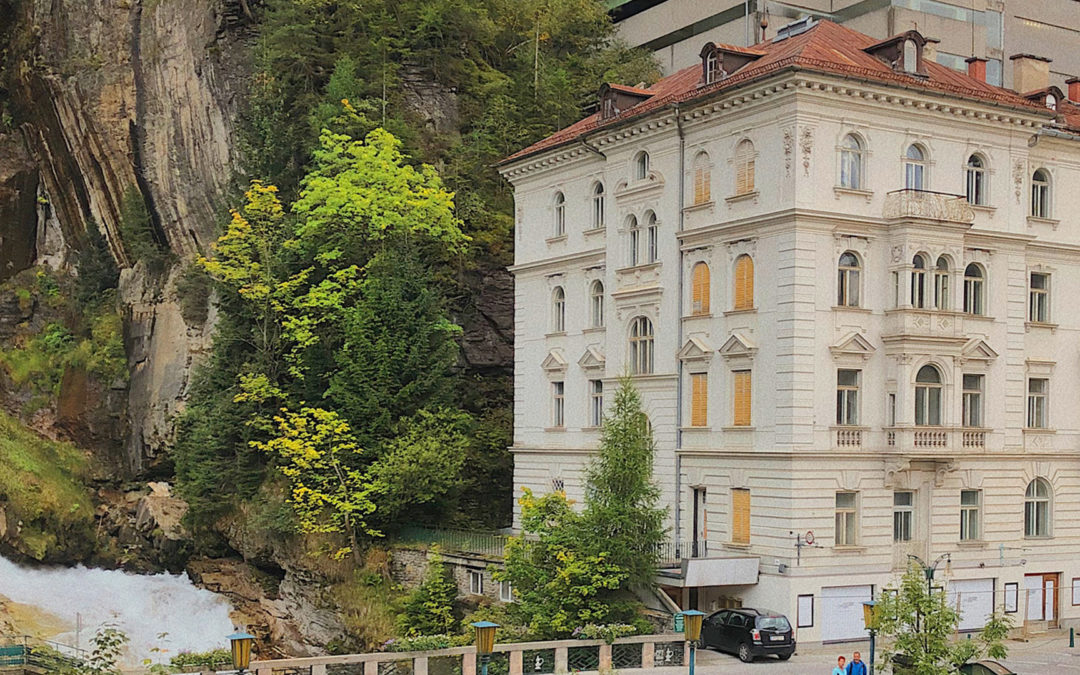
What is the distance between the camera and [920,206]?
4053 centimetres

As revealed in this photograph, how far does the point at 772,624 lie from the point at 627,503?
214 inches

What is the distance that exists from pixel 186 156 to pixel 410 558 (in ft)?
81.1

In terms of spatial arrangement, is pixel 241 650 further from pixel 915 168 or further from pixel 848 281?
pixel 915 168

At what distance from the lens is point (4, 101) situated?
7312 centimetres

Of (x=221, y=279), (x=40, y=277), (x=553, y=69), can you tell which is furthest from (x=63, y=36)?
(x=553, y=69)

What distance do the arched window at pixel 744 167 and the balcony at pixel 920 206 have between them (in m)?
3.93

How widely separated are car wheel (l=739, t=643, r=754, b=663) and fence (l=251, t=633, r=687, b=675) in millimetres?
1818

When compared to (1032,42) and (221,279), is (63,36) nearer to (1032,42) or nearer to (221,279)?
(221,279)

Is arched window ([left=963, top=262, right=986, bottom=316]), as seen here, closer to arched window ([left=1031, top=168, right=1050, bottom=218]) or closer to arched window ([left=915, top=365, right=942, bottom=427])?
arched window ([left=915, top=365, right=942, bottom=427])

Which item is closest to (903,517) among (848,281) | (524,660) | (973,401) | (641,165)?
(973,401)

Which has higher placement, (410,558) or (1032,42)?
(1032,42)

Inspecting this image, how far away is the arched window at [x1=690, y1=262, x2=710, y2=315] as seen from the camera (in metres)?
42.8

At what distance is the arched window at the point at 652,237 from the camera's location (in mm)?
44719

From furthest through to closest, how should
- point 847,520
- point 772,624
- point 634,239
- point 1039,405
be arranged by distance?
point 634,239 < point 1039,405 < point 847,520 < point 772,624
